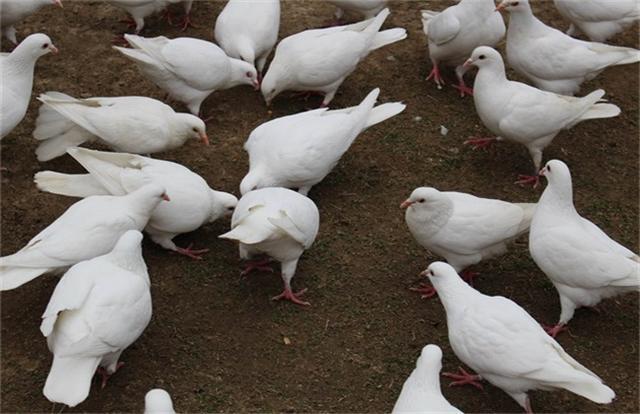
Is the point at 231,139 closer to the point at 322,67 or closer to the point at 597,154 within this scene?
the point at 322,67

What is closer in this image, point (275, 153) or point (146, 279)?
point (146, 279)

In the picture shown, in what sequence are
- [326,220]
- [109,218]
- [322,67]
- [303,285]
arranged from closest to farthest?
[109,218] < [303,285] < [326,220] < [322,67]

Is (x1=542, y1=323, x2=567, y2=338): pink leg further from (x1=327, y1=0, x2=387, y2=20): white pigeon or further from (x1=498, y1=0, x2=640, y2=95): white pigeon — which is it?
(x1=327, y1=0, x2=387, y2=20): white pigeon

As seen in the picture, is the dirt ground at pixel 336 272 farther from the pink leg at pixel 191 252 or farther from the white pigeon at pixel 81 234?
the white pigeon at pixel 81 234

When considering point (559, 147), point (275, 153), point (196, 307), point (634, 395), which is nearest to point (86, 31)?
point (275, 153)

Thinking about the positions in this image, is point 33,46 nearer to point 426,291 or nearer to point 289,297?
point 289,297

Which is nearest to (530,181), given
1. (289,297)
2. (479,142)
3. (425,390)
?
(479,142)

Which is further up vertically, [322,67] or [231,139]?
[322,67]

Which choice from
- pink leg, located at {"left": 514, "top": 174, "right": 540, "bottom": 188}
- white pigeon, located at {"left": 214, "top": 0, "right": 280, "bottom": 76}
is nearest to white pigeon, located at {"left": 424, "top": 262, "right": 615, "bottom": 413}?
pink leg, located at {"left": 514, "top": 174, "right": 540, "bottom": 188}
